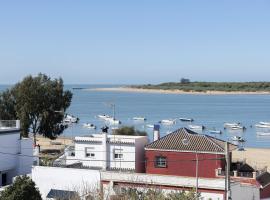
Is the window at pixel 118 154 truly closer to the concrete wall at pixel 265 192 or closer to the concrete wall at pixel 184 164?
the concrete wall at pixel 184 164

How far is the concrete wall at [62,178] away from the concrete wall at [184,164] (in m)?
3.84

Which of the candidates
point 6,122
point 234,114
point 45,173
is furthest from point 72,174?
point 234,114

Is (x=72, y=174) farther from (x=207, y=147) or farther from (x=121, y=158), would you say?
(x=207, y=147)

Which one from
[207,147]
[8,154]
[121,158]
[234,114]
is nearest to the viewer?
[207,147]

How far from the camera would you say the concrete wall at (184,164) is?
116 feet

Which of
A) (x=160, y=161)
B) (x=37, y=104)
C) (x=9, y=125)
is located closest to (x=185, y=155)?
(x=160, y=161)

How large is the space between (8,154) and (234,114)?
127384 millimetres

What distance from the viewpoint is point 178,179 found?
3384 cm

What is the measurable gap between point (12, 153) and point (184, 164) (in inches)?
580

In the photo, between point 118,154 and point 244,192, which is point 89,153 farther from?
point 244,192

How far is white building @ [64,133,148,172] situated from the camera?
128 feet

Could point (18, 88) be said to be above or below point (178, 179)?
above

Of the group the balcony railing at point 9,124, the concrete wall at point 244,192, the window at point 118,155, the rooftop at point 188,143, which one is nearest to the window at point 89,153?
the window at point 118,155

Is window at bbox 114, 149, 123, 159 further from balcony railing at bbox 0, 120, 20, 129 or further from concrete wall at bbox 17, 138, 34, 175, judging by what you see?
balcony railing at bbox 0, 120, 20, 129
